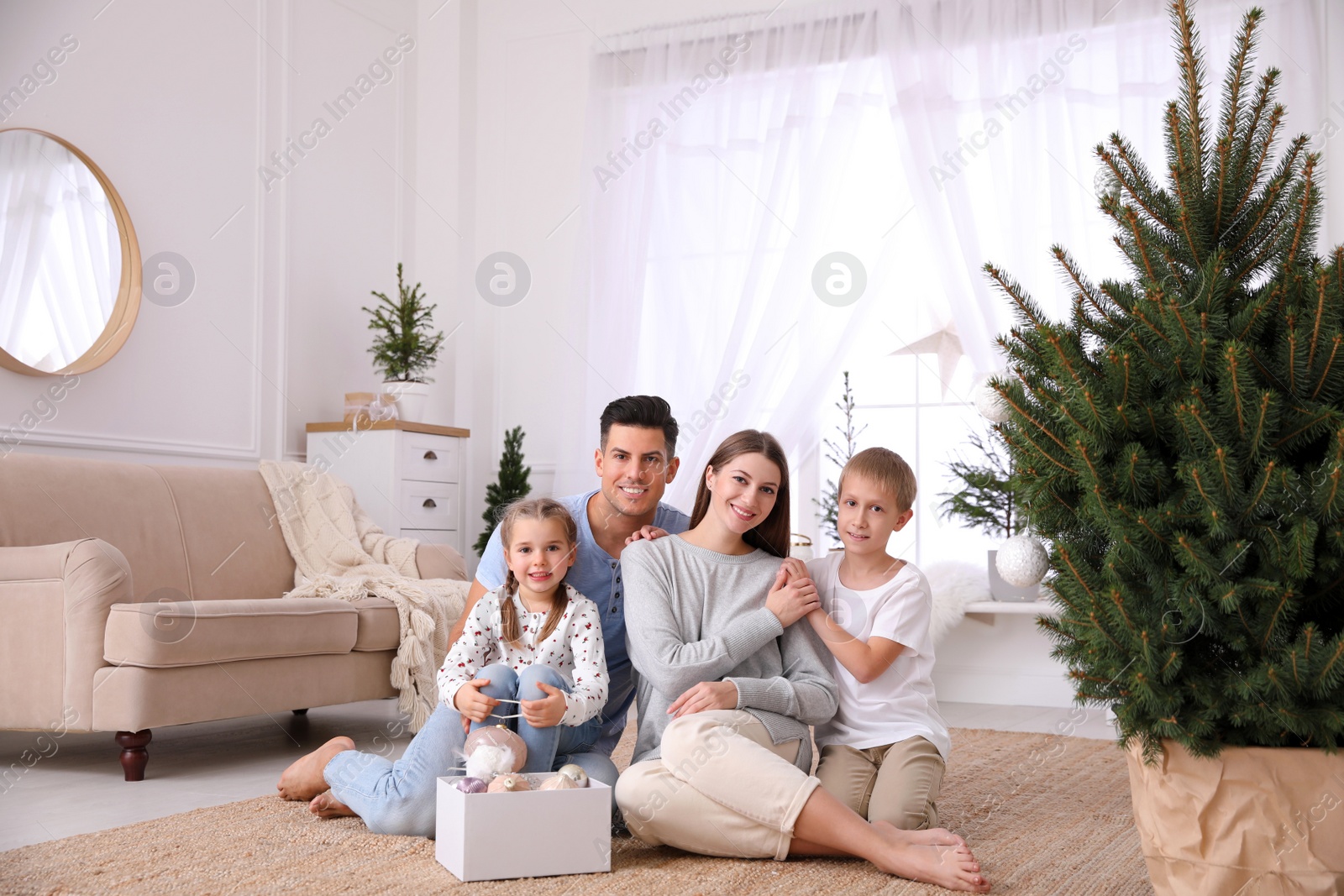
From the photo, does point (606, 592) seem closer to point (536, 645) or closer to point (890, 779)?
point (536, 645)

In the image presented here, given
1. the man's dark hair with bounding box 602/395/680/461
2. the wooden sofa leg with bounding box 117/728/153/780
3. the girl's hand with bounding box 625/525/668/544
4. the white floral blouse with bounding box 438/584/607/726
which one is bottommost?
the wooden sofa leg with bounding box 117/728/153/780

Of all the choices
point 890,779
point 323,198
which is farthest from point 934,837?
point 323,198

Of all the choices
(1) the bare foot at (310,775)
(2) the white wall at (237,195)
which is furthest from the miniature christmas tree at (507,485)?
(1) the bare foot at (310,775)

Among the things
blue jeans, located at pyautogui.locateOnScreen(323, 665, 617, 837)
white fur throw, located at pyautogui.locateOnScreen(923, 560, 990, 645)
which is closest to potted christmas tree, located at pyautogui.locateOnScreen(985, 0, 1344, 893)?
blue jeans, located at pyautogui.locateOnScreen(323, 665, 617, 837)

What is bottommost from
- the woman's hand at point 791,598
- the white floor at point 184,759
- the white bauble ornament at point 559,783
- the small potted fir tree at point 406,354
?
the white floor at point 184,759

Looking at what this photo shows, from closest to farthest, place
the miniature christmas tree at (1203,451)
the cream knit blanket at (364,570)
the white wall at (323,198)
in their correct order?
the miniature christmas tree at (1203,451) < the cream knit blanket at (364,570) < the white wall at (323,198)

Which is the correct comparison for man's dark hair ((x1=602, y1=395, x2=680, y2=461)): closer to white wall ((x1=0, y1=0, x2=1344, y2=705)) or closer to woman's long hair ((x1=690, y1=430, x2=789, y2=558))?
woman's long hair ((x1=690, y1=430, x2=789, y2=558))

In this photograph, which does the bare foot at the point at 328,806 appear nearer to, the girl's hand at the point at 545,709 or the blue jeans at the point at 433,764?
the blue jeans at the point at 433,764

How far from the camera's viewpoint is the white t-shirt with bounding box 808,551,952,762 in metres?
2.06

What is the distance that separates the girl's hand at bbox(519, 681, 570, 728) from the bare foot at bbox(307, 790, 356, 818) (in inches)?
Result: 21.7

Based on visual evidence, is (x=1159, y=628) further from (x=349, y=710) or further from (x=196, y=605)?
(x=349, y=710)

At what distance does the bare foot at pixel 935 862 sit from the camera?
1713 mm

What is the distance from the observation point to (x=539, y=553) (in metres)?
2.05

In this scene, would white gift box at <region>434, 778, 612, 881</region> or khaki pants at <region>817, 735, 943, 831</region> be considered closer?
white gift box at <region>434, 778, 612, 881</region>
